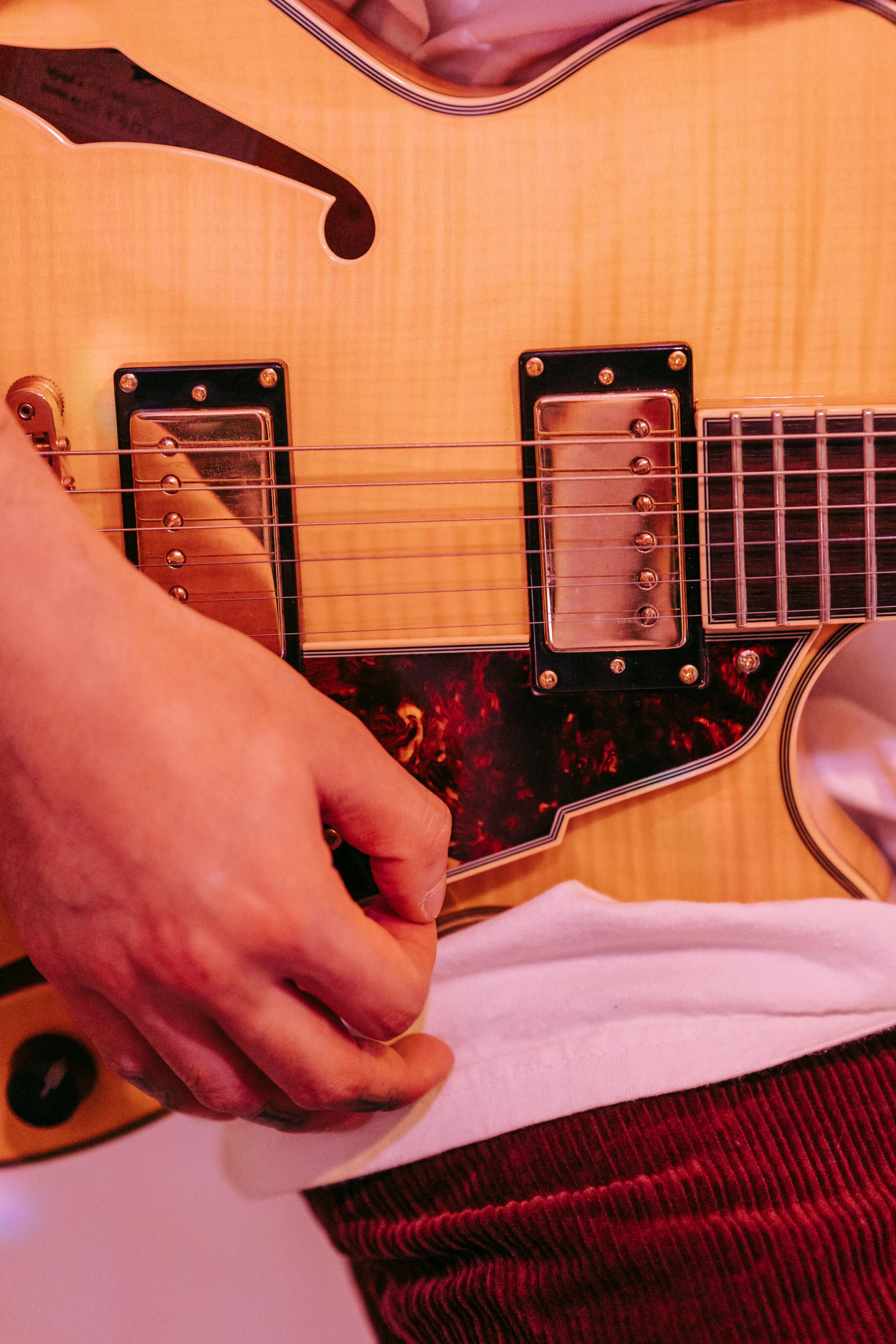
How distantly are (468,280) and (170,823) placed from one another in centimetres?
40

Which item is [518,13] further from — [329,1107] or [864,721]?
[329,1107]

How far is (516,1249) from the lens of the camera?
48 centimetres

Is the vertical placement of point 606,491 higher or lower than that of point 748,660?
higher

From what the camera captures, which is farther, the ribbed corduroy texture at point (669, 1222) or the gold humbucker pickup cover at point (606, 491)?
the gold humbucker pickup cover at point (606, 491)

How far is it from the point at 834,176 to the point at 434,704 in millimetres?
449

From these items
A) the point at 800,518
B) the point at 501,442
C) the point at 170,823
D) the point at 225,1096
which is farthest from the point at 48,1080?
the point at 800,518

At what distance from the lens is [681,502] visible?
21.5 inches

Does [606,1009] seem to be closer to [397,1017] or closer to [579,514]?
[397,1017]

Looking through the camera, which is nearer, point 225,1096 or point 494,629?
point 225,1096

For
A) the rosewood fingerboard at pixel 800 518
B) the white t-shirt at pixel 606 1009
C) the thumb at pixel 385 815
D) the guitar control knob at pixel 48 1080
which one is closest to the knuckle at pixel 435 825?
the thumb at pixel 385 815

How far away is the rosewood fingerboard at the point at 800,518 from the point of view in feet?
1.79

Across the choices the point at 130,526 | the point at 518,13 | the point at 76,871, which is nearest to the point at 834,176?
the point at 518,13

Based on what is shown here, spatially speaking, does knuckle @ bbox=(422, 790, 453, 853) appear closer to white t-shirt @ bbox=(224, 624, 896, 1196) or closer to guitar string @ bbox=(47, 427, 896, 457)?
white t-shirt @ bbox=(224, 624, 896, 1196)

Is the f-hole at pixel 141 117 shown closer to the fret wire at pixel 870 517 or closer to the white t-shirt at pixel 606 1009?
the fret wire at pixel 870 517
